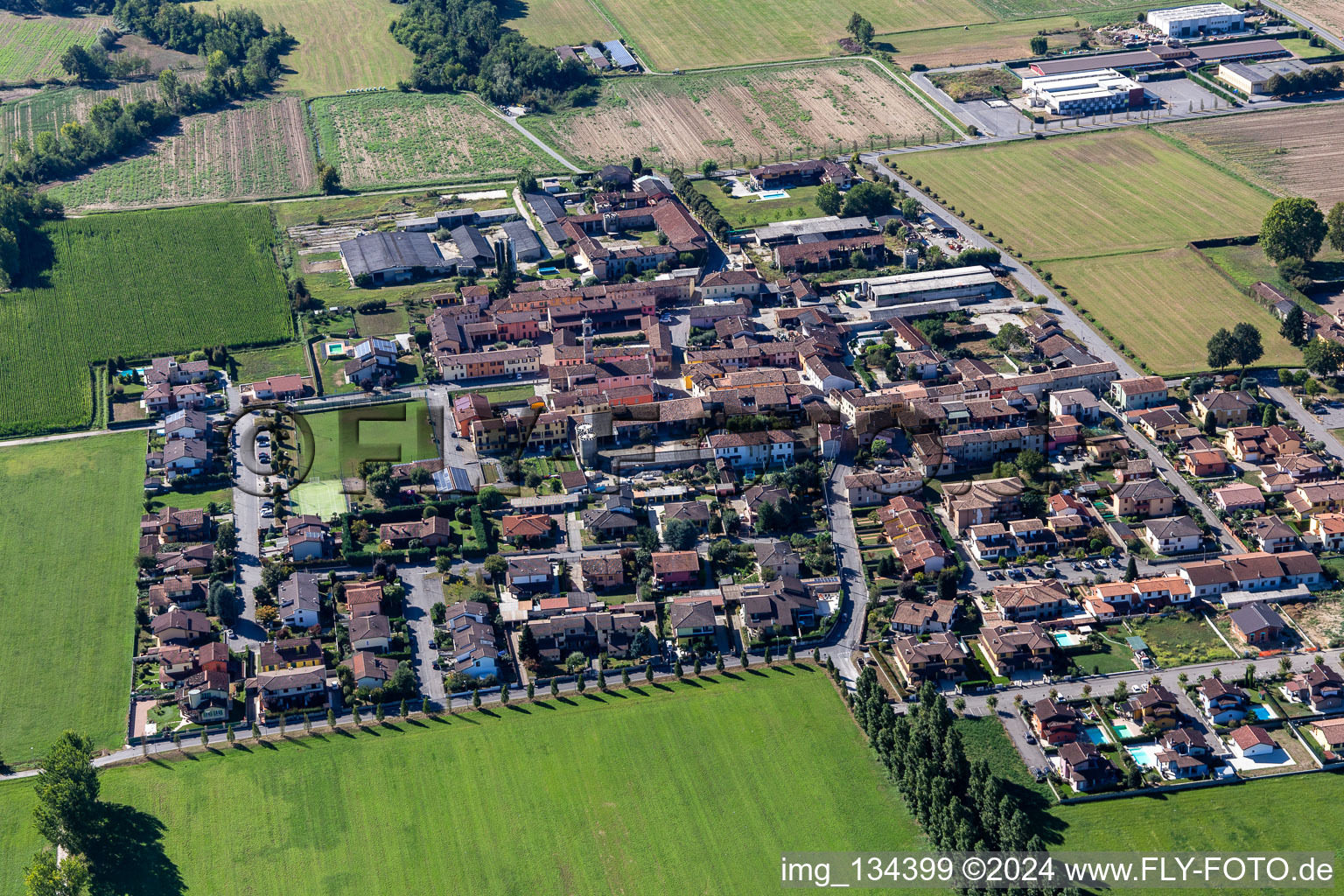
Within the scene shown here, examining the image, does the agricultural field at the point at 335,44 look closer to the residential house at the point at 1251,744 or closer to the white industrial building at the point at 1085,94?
the white industrial building at the point at 1085,94

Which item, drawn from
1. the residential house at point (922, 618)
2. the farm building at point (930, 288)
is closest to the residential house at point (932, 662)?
the residential house at point (922, 618)

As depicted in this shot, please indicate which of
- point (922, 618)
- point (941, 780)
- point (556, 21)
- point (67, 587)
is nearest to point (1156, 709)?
point (922, 618)

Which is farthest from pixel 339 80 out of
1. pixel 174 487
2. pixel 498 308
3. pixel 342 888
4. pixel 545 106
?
pixel 342 888

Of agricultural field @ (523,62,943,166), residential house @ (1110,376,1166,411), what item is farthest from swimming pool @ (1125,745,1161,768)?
agricultural field @ (523,62,943,166)

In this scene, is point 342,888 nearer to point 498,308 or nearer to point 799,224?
point 498,308

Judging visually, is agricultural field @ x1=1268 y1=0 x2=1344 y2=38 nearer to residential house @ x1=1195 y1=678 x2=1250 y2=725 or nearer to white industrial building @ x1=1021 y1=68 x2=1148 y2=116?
white industrial building @ x1=1021 y1=68 x2=1148 y2=116

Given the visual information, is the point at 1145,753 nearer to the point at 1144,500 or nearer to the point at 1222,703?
the point at 1222,703
